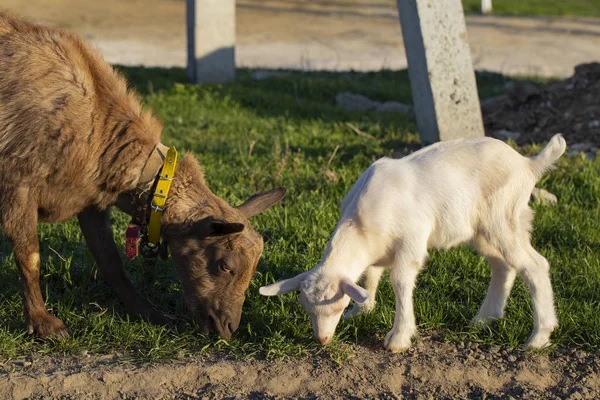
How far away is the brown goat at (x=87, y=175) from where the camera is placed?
4863 mm

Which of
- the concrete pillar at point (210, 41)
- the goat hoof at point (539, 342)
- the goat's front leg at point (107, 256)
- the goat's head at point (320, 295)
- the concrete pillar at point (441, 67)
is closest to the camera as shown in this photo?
the goat's head at point (320, 295)

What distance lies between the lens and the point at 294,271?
5.85 metres

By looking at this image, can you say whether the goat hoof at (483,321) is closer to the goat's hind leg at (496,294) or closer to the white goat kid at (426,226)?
the goat's hind leg at (496,294)

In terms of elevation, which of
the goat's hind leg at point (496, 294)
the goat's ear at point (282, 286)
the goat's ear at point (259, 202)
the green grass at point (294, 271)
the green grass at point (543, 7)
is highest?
the goat's ear at point (259, 202)

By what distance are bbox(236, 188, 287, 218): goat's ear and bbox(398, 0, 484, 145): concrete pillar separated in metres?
3.41

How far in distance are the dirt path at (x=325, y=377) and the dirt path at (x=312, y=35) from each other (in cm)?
1089

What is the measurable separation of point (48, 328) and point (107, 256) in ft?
2.09

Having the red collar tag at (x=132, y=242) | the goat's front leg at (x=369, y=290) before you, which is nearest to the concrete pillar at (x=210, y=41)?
the goat's front leg at (x=369, y=290)

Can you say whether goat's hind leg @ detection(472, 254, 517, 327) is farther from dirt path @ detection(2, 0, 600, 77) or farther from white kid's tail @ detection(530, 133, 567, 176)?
dirt path @ detection(2, 0, 600, 77)

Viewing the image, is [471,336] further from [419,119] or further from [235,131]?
[235,131]

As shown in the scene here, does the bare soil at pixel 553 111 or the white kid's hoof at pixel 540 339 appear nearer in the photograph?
the white kid's hoof at pixel 540 339

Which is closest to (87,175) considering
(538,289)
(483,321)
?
(483,321)

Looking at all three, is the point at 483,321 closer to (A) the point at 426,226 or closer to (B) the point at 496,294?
(B) the point at 496,294

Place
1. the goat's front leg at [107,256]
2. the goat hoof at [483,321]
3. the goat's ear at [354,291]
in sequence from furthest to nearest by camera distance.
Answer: the goat's front leg at [107,256] < the goat hoof at [483,321] < the goat's ear at [354,291]
